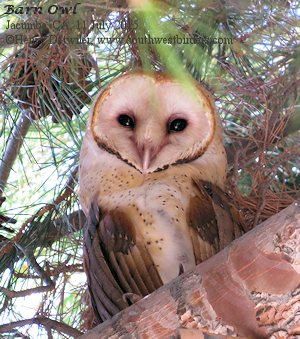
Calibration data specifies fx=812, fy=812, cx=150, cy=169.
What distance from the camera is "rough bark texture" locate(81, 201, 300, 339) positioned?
114cm

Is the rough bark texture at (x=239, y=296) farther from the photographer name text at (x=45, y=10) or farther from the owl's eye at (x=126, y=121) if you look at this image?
the photographer name text at (x=45, y=10)

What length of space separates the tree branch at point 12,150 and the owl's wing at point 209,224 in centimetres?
53

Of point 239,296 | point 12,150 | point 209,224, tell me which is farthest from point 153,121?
point 239,296

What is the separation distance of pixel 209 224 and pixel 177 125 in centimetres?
24

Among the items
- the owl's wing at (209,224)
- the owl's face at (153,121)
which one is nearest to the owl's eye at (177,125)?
→ the owl's face at (153,121)

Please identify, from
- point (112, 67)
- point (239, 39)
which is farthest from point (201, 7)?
point (112, 67)

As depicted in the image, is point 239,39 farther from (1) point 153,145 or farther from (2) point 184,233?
(2) point 184,233

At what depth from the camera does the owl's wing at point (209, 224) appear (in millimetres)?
1615

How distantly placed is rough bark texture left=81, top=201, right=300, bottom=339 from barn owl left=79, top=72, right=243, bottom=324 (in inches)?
10.8

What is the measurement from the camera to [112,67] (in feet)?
6.59

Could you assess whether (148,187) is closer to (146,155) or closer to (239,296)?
(146,155)

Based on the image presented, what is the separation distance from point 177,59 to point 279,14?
26 centimetres

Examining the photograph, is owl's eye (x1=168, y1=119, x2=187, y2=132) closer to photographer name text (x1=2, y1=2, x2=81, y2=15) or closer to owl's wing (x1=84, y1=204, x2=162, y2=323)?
owl's wing (x1=84, y1=204, x2=162, y2=323)

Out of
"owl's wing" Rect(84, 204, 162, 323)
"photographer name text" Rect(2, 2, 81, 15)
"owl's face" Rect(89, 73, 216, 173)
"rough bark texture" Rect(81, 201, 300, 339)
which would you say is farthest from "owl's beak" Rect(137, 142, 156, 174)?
"rough bark texture" Rect(81, 201, 300, 339)
